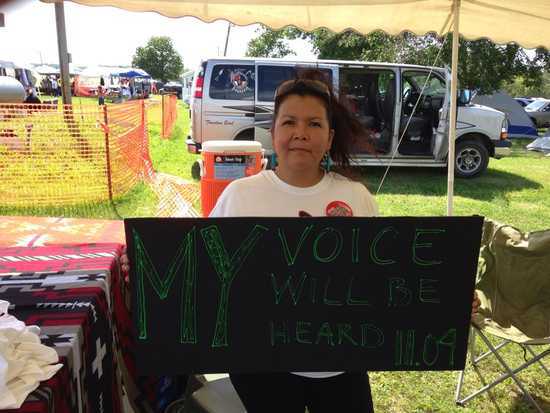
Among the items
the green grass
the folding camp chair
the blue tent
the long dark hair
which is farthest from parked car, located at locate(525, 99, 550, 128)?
the long dark hair

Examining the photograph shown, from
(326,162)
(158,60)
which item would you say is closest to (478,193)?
(326,162)

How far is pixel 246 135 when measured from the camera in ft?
28.6

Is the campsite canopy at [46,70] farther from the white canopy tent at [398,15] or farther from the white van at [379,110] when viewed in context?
the white canopy tent at [398,15]

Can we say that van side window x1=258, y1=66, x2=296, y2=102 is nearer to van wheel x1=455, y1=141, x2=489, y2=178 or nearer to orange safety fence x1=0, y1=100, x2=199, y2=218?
orange safety fence x1=0, y1=100, x2=199, y2=218

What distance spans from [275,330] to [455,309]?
62 centimetres

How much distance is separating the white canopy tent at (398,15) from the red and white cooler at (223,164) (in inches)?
43.2

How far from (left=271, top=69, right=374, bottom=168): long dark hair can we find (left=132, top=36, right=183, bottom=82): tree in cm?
9773

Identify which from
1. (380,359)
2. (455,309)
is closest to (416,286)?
(455,309)

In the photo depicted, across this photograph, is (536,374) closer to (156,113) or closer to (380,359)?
(380,359)

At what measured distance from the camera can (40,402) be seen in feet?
3.61

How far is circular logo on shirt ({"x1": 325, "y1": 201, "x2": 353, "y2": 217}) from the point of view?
1.72 meters

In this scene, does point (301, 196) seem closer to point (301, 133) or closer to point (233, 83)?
point (301, 133)

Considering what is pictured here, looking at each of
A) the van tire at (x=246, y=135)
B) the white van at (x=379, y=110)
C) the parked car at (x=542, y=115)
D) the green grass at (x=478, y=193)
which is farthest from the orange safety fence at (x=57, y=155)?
the parked car at (x=542, y=115)

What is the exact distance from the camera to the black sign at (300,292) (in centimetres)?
145
